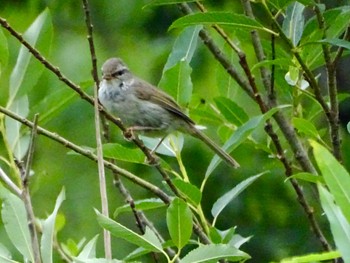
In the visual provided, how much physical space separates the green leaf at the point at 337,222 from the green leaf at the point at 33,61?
1.63m

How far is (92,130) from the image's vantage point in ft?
23.1

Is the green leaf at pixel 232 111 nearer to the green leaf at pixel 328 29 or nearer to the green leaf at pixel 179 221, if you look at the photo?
the green leaf at pixel 328 29

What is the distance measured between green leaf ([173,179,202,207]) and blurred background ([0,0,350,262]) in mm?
3358

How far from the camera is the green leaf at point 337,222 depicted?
4.48ft

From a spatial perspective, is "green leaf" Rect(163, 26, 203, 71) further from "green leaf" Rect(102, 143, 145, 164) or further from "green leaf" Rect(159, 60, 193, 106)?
"green leaf" Rect(102, 143, 145, 164)

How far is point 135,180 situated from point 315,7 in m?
0.62

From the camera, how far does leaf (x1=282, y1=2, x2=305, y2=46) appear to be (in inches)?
108

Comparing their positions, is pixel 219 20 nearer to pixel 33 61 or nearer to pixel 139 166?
pixel 33 61

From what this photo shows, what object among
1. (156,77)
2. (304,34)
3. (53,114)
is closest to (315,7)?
(304,34)

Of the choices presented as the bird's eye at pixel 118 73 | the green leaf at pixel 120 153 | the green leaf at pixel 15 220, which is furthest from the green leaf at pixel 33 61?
the bird's eye at pixel 118 73

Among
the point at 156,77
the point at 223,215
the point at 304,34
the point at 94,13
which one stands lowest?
the point at 223,215

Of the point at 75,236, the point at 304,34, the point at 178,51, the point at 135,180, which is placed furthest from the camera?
the point at 75,236

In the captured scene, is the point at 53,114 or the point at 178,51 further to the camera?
the point at 178,51

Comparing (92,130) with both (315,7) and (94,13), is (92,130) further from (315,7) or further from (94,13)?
(315,7)
